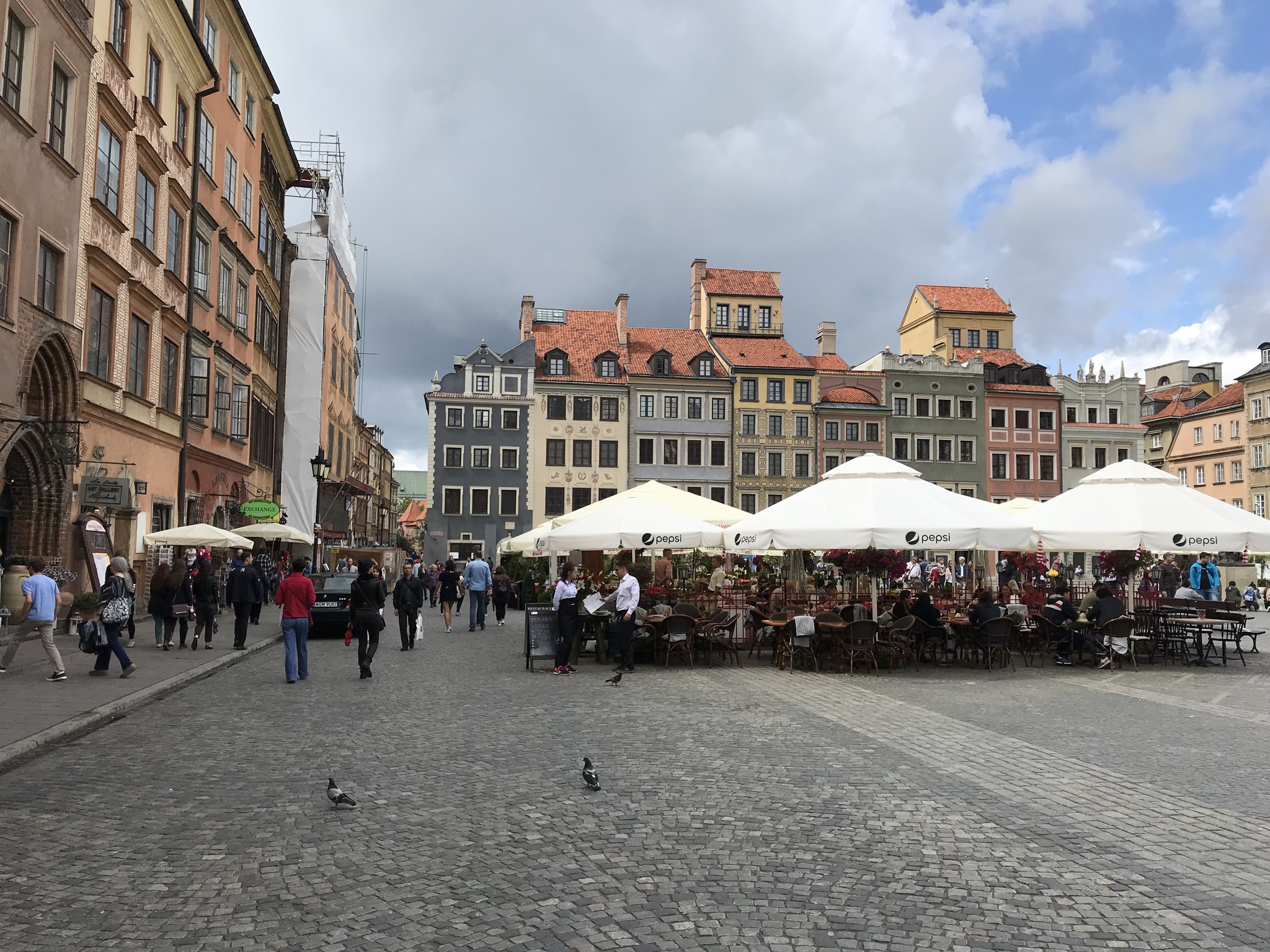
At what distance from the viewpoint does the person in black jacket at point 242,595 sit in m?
20.1

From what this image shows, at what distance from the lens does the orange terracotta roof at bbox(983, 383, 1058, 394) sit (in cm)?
6869

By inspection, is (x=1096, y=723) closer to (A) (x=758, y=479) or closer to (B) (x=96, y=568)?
(B) (x=96, y=568)

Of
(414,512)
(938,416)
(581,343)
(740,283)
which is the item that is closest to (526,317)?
(581,343)

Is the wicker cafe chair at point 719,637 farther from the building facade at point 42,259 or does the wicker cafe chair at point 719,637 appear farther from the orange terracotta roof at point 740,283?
the orange terracotta roof at point 740,283

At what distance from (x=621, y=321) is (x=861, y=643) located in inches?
2038

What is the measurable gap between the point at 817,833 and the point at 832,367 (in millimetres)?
62909

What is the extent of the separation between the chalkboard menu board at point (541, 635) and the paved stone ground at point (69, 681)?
5163 millimetres

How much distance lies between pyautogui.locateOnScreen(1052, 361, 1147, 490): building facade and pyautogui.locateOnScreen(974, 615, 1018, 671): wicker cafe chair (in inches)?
2161

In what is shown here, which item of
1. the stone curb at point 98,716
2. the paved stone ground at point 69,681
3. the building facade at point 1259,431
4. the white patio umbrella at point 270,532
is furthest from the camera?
the building facade at point 1259,431

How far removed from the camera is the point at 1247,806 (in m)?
7.51

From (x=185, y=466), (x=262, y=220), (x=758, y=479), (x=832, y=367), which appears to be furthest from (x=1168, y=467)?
(x=185, y=466)

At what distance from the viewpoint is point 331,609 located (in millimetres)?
24500

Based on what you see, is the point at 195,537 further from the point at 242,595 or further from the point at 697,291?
the point at 697,291

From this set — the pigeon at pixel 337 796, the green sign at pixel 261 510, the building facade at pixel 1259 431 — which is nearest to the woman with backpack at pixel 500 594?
the green sign at pixel 261 510
